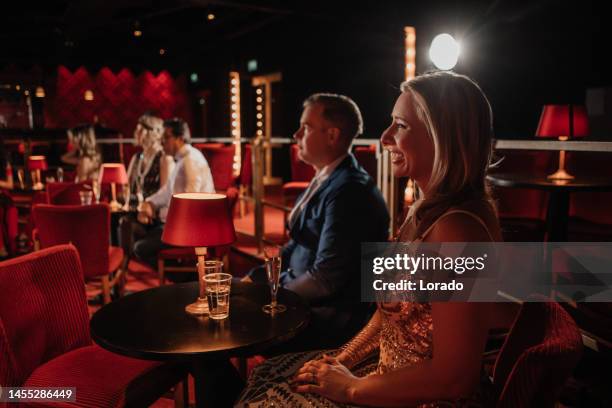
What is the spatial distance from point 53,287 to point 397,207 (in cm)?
247

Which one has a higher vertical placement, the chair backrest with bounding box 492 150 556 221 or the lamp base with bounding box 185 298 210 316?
the chair backrest with bounding box 492 150 556 221

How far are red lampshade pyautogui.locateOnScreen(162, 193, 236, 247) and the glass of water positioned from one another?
116mm

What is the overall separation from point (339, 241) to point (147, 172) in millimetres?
2626

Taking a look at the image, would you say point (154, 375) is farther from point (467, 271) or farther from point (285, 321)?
point (467, 271)

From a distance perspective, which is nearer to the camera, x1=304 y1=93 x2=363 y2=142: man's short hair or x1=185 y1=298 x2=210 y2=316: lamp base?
x1=185 y1=298 x2=210 y2=316: lamp base

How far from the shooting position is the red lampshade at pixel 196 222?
168cm

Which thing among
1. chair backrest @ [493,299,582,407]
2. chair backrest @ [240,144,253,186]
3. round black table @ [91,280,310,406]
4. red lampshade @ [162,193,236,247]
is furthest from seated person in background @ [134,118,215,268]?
chair backrest @ [493,299,582,407]

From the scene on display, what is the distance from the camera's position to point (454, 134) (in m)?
1.10

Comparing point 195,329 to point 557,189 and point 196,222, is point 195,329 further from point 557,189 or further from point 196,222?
point 557,189

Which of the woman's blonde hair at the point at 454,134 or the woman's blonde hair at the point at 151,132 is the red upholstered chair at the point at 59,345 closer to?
the woman's blonde hair at the point at 454,134

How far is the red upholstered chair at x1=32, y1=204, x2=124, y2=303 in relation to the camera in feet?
9.57

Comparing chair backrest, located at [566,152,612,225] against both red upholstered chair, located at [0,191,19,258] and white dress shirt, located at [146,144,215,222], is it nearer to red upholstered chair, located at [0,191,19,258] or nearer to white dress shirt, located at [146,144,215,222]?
white dress shirt, located at [146,144,215,222]

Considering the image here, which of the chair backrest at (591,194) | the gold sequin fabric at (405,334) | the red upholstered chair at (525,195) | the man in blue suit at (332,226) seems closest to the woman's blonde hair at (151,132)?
the man in blue suit at (332,226)

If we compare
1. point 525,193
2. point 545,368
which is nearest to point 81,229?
point 545,368
